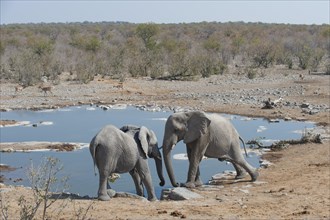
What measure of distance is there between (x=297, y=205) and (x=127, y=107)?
52.1 ft

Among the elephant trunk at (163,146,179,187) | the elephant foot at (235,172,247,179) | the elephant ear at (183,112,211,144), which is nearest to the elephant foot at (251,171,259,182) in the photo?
the elephant foot at (235,172,247,179)

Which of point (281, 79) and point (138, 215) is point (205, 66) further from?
point (138, 215)

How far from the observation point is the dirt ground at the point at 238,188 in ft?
30.2

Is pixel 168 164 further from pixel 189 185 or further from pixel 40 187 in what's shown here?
pixel 40 187

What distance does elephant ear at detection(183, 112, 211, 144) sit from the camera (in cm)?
1192

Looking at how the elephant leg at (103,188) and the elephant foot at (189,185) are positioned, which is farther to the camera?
the elephant foot at (189,185)

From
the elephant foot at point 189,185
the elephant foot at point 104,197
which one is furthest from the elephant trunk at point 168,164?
the elephant foot at point 104,197

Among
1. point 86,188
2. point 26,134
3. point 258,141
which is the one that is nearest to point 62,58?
point 26,134

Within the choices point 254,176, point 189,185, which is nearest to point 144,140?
point 189,185

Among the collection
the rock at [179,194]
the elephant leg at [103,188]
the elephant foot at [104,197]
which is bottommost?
the rock at [179,194]

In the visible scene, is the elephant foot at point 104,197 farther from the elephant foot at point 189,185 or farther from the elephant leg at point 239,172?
the elephant leg at point 239,172

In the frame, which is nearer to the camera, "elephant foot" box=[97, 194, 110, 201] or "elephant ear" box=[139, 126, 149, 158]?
"elephant foot" box=[97, 194, 110, 201]

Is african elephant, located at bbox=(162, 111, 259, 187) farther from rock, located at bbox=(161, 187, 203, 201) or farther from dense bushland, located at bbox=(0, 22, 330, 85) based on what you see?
dense bushland, located at bbox=(0, 22, 330, 85)

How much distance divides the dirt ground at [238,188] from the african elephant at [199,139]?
1.76 feet
